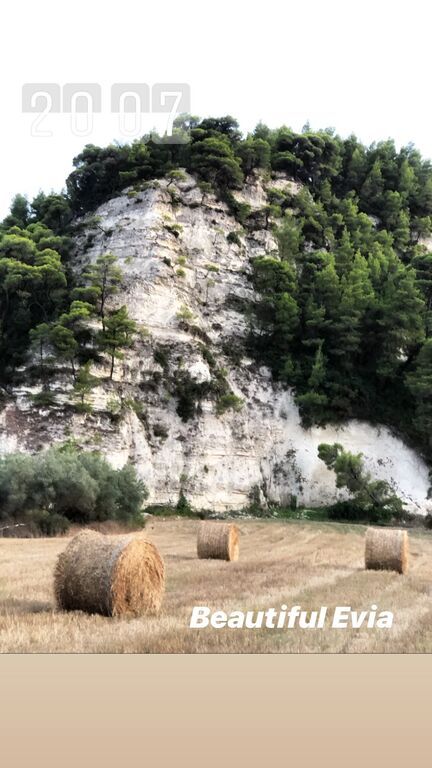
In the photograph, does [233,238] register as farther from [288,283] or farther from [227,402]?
[227,402]

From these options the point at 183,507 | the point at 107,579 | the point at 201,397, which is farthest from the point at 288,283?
the point at 107,579

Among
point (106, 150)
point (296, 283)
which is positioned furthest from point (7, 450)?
point (106, 150)

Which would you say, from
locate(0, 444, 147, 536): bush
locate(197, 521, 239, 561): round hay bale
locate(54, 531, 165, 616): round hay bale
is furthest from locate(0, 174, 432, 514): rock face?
locate(54, 531, 165, 616): round hay bale

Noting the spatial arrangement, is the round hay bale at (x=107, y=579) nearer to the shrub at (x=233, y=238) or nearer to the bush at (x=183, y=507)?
the bush at (x=183, y=507)

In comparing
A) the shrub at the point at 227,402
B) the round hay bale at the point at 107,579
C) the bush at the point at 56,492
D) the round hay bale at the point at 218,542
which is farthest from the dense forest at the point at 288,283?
the round hay bale at the point at 107,579

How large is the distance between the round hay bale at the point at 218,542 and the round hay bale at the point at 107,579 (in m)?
7.01

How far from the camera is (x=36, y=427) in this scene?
3155 centimetres

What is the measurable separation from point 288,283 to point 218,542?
29.6m

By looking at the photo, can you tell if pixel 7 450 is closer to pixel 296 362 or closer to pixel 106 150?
pixel 296 362

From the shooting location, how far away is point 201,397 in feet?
121

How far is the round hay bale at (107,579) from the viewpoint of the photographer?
25.8 ft

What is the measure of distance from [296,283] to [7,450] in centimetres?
2212

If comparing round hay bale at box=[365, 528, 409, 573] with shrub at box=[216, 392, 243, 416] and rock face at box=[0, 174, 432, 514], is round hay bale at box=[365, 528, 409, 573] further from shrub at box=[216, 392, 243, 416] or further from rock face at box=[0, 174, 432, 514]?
shrub at box=[216, 392, 243, 416]

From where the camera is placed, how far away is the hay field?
6.05 metres
